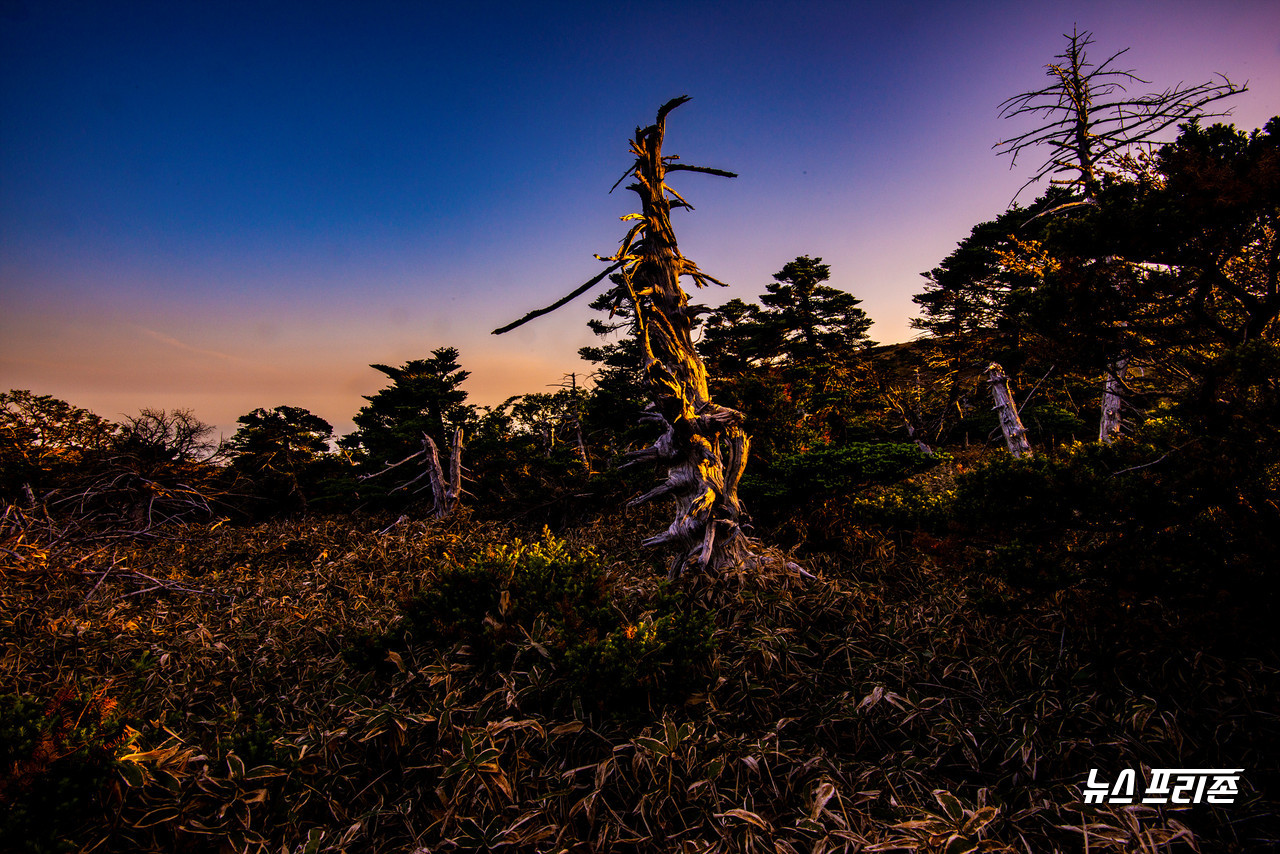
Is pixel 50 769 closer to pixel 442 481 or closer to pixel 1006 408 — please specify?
pixel 442 481

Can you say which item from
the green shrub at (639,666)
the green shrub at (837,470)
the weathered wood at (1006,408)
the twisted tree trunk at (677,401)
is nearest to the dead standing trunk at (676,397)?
the twisted tree trunk at (677,401)

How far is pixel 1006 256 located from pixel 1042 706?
10.5m

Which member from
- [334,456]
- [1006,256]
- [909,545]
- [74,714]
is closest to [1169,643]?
[909,545]

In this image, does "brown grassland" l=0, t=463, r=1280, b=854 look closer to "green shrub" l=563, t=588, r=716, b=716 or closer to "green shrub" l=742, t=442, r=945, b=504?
"green shrub" l=563, t=588, r=716, b=716

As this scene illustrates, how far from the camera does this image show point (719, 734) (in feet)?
10.5

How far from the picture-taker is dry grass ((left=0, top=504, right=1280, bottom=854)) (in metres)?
2.45

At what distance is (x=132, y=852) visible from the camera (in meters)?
2.30

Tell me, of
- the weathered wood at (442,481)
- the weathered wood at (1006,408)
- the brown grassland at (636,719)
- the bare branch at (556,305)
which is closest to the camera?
the brown grassland at (636,719)

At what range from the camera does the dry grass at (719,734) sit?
245 centimetres

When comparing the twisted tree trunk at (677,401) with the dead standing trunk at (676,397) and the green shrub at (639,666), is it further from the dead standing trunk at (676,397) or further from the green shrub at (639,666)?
the green shrub at (639,666)

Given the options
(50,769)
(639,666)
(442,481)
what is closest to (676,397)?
(639,666)

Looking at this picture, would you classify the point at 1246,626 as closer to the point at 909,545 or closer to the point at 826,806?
the point at 826,806

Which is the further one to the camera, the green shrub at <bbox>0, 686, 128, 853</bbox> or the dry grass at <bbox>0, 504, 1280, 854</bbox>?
the dry grass at <bbox>0, 504, 1280, 854</bbox>

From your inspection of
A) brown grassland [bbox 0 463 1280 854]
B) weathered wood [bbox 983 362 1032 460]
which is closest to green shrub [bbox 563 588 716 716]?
brown grassland [bbox 0 463 1280 854]
